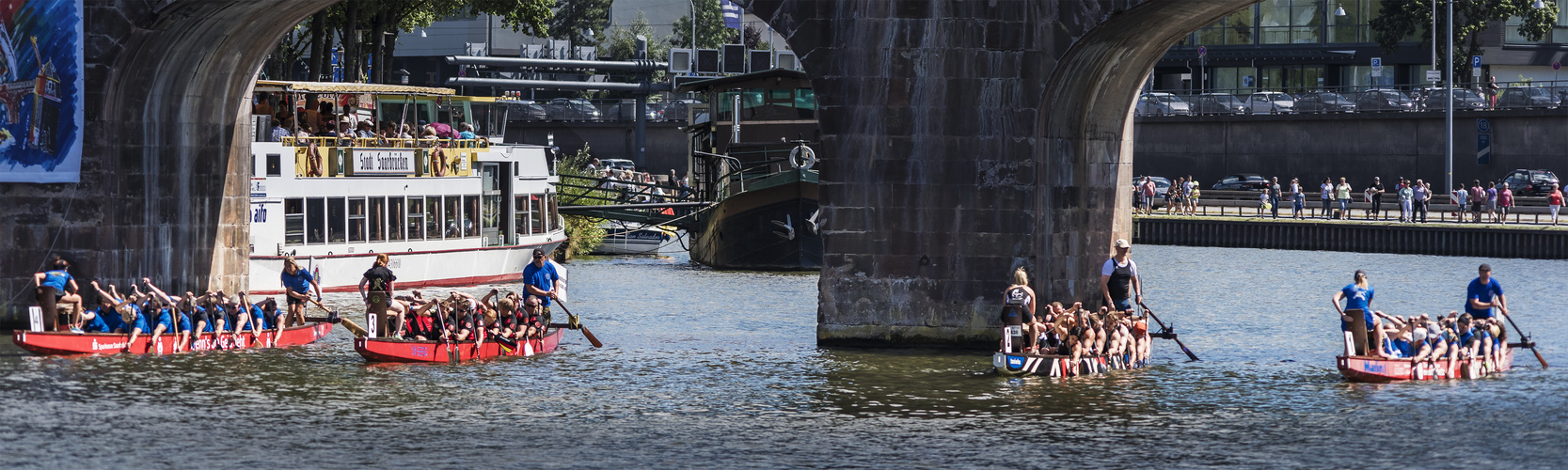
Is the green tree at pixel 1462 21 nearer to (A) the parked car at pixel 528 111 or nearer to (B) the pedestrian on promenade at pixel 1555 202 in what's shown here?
(B) the pedestrian on promenade at pixel 1555 202

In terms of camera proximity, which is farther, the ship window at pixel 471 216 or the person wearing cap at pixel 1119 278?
the ship window at pixel 471 216

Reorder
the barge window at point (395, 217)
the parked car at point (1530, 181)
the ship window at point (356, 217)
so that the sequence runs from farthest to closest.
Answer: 1. the parked car at point (1530, 181)
2. the barge window at point (395, 217)
3. the ship window at point (356, 217)

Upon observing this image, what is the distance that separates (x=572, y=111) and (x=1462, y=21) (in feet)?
144

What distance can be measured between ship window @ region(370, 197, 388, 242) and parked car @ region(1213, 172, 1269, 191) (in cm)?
4275

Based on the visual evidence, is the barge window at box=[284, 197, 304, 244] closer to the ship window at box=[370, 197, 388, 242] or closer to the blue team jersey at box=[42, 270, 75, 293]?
the ship window at box=[370, 197, 388, 242]

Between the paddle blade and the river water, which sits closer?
the river water

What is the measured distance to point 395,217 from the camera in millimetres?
41719

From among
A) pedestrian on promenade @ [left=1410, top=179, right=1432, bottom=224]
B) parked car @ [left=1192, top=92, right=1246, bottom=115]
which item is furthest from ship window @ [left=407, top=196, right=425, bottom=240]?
parked car @ [left=1192, top=92, right=1246, bottom=115]

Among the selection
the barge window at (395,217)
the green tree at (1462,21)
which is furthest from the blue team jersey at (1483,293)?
the green tree at (1462,21)

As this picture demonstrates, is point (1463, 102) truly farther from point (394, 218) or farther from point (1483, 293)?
point (394, 218)

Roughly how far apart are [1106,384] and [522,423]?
8672 mm

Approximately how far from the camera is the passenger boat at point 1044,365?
26.4 metres

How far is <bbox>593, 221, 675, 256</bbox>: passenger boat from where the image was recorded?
61.2 metres

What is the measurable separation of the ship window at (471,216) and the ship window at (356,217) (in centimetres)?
335
